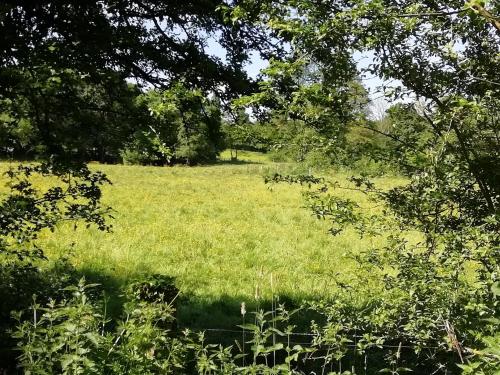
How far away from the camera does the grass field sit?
9.22m

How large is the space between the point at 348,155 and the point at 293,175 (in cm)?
62

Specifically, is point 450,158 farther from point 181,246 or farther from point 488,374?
point 181,246

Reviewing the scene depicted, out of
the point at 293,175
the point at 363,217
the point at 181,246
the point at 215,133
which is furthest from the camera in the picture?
the point at 181,246

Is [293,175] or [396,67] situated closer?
[396,67]

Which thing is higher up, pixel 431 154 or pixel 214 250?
pixel 431 154

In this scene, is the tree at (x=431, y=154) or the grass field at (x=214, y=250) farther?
the grass field at (x=214, y=250)

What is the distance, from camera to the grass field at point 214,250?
9.22 meters

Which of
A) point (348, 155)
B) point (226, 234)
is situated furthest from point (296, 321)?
point (226, 234)

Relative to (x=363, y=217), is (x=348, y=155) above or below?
above

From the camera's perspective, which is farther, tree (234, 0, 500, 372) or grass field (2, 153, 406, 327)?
grass field (2, 153, 406, 327)

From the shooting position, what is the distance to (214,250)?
12406mm

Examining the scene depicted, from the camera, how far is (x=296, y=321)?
8.29m

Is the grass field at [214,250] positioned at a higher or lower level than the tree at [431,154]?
lower

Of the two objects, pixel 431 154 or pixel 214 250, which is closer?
pixel 431 154
